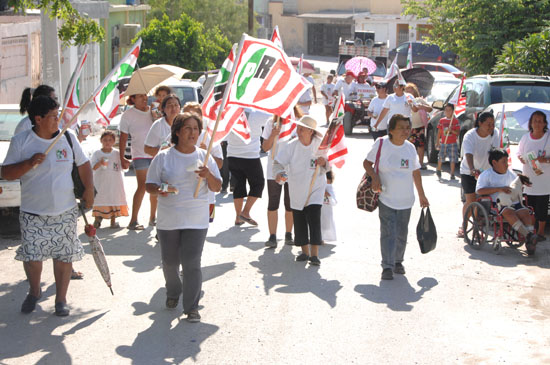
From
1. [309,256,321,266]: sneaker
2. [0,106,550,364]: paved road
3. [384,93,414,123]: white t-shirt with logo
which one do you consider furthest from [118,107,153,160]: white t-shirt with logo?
[384,93,414,123]: white t-shirt with logo

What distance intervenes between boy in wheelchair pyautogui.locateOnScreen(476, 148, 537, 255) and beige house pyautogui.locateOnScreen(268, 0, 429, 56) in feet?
158

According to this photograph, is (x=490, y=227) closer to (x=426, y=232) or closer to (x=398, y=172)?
(x=426, y=232)

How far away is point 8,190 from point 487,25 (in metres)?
14.9

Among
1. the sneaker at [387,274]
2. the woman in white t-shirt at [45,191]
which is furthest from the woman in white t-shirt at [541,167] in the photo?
the woman in white t-shirt at [45,191]

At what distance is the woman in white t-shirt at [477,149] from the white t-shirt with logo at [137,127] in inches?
158

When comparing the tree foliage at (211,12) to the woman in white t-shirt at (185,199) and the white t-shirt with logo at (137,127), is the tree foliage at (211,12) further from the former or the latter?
the woman in white t-shirt at (185,199)

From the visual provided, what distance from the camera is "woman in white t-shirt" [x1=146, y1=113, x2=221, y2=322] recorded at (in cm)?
702

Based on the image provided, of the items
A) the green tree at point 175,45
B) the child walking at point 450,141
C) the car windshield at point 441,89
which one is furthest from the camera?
the green tree at point 175,45

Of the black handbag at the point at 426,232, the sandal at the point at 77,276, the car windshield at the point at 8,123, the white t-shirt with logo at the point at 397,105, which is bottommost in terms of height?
the sandal at the point at 77,276

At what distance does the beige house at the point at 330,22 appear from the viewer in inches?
2336

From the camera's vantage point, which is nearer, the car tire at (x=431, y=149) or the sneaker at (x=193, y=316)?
the sneaker at (x=193, y=316)

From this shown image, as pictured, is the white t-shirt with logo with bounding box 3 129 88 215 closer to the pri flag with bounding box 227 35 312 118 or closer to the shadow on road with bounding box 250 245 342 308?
the pri flag with bounding box 227 35 312 118

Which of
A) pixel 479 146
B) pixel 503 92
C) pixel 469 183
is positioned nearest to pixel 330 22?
pixel 503 92

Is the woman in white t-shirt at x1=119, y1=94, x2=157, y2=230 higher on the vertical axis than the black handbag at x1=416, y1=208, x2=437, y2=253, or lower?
higher
